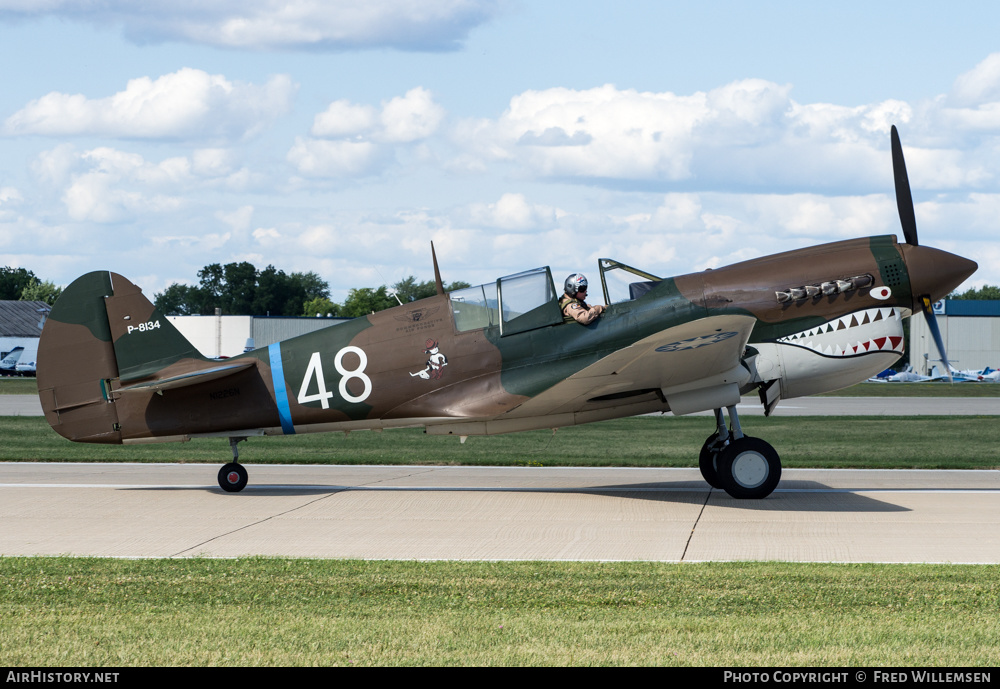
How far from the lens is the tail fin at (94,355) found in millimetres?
12328

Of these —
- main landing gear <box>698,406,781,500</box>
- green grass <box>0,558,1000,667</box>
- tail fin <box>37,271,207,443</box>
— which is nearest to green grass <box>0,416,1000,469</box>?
main landing gear <box>698,406,781,500</box>

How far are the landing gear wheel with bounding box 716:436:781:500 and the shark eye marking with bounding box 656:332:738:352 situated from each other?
5.60 ft

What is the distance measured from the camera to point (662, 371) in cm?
1107

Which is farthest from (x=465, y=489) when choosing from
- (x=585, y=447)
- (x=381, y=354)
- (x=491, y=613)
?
(x=491, y=613)

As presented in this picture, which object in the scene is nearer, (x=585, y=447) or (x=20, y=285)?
(x=585, y=447)

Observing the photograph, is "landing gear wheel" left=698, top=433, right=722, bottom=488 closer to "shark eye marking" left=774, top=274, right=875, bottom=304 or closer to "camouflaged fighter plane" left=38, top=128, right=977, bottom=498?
"camouflaged fighter plane" left=38, top=128, right=977, bottom=498

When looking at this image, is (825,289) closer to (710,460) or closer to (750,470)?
(750,470)

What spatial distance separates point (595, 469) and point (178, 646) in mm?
11002

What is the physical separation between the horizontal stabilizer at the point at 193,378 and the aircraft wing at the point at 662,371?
10.9ft

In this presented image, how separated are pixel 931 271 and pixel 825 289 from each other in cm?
120

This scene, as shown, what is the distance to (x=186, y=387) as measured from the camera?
39.8 ft

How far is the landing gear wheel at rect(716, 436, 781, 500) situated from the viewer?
11.5 meters
